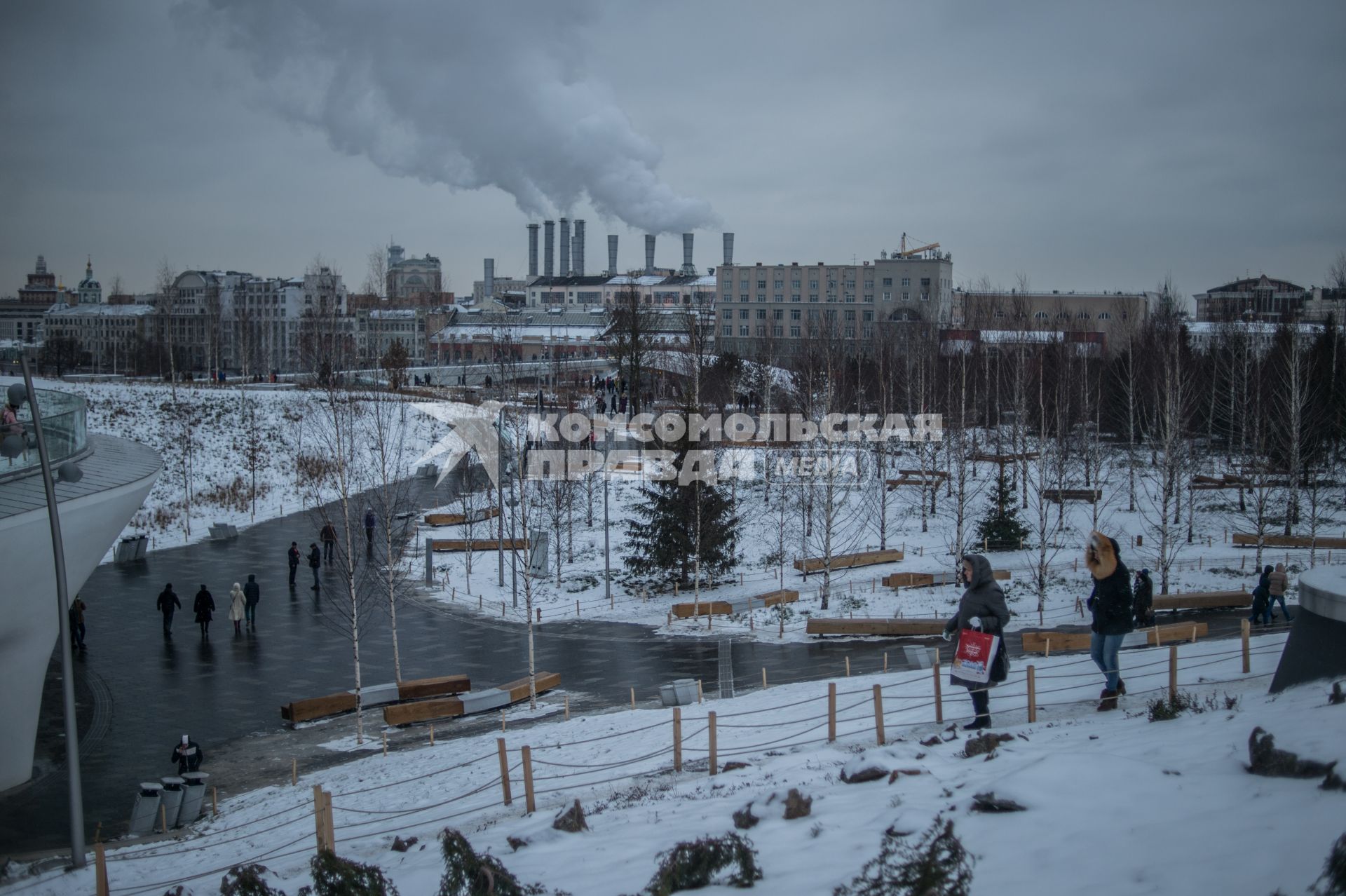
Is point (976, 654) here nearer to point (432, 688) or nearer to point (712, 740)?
point (712, 740)

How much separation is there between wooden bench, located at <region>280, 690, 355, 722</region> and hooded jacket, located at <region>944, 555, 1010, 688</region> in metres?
9.99

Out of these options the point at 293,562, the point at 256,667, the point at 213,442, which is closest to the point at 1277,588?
the point at 256,667

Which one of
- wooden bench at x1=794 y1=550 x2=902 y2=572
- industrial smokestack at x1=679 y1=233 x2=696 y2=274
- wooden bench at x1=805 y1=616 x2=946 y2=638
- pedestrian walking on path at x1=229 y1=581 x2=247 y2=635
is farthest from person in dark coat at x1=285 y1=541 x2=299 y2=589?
industrial smokestack at x1=679 y1=233 x2=696 y2=274

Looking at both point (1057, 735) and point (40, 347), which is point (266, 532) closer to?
→ point (1057, 735)

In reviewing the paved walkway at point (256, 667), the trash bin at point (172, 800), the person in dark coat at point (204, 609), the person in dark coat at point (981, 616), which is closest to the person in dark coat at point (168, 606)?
the paved walkway at point (256, 667)

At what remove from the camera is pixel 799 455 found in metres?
29.1

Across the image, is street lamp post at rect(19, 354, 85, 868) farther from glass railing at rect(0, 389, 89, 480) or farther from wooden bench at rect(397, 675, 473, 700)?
wooden bench at rect(397, 675, 473, 700)

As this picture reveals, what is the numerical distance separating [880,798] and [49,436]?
12.2 meters

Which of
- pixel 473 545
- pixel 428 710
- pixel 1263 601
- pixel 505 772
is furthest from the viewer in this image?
pixel 473 545

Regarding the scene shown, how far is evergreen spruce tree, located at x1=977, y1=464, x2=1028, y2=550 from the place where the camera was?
1096 inches

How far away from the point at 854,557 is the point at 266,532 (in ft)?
62.2

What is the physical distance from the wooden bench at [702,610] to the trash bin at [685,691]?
26.8ft

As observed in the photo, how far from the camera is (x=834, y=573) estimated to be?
86.4 ft

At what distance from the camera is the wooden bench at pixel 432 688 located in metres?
15.5
